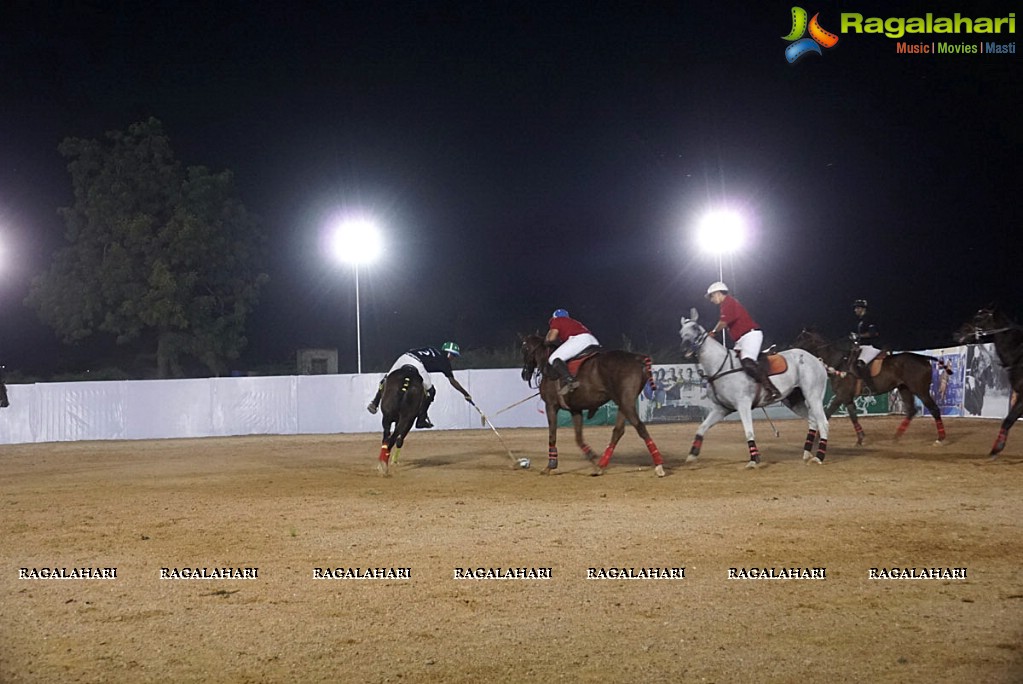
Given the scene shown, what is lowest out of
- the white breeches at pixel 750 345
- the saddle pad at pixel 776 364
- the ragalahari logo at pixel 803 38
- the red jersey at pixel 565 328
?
A: the saddle pad at pixel 776 364

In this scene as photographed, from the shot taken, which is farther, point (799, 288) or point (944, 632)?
point (799, 288)

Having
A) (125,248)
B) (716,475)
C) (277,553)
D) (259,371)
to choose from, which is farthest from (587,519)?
(125,248)

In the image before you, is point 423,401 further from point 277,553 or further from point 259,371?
point 259,371

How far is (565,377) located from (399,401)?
2.98 m

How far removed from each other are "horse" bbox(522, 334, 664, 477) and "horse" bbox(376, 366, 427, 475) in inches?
77.2

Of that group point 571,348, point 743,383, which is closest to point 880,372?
point 743,383

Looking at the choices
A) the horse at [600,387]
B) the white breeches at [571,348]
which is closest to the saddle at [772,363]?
the horse at [600,387]

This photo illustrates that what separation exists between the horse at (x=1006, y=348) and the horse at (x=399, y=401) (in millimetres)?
9927

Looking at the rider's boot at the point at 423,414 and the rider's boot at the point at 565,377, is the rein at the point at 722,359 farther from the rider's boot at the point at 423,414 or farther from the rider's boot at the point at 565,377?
the rider's boot at the point at 423,414

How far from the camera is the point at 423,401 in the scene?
635 inches

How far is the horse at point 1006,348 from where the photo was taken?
49.8ft

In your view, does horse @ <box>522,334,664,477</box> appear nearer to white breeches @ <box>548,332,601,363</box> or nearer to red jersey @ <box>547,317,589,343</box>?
white breeches @ <box>548,332,601,363</box>

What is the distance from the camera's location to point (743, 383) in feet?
49.1

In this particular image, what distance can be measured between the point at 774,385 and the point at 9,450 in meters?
23.2
